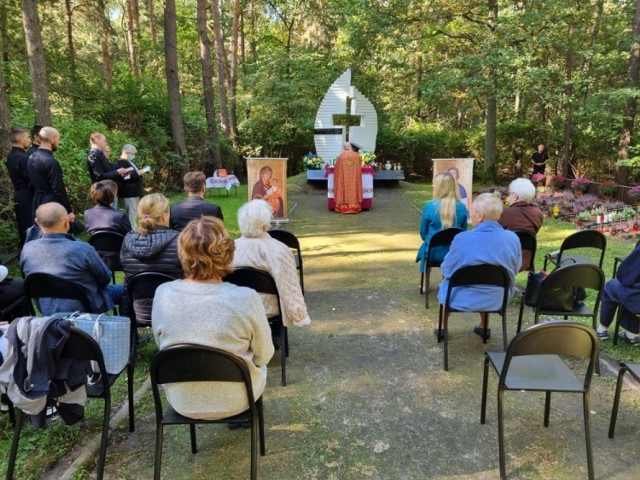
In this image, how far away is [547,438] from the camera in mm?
2496

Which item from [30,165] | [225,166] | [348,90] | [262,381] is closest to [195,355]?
[262,381]

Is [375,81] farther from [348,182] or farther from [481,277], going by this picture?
[481,277]

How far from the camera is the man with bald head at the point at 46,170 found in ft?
15.4

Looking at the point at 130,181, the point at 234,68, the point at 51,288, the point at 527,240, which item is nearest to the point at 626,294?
the point at 527,240

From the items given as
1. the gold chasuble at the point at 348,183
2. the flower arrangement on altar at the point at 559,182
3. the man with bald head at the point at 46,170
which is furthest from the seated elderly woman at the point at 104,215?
the flower arrangement on altar at the point at 559,182

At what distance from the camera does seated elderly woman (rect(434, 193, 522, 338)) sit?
3.24m

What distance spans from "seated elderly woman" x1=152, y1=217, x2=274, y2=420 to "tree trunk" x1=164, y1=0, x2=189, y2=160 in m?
10.8

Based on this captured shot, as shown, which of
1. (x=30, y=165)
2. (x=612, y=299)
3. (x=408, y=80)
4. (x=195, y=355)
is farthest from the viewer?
(x=408, y=80)

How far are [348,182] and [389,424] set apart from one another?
713 centimetres

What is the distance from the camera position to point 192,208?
4047 millimetres

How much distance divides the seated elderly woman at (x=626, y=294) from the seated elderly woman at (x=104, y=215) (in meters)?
4.06

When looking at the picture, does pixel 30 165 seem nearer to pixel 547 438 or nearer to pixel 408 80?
pixel 547 438

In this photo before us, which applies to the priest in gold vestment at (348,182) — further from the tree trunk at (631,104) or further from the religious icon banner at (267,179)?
the tree trunk at (631,104)

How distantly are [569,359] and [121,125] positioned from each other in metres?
11.5
